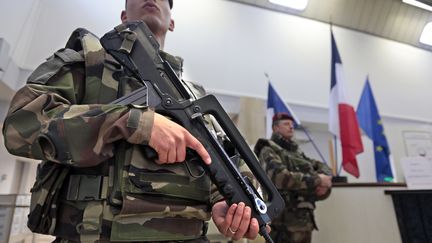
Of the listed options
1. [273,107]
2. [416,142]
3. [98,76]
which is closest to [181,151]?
[98,76]

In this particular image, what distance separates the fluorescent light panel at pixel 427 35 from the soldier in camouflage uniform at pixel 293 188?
2.80 meters

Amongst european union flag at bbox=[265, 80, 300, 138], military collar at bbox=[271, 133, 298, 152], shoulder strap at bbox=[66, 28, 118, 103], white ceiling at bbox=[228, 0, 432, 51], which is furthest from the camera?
white ceiling at bbox=[228, 0, 432, 51]

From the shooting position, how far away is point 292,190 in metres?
1.60

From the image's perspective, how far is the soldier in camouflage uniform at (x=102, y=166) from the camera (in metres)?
0.43

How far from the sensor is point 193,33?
3.23m

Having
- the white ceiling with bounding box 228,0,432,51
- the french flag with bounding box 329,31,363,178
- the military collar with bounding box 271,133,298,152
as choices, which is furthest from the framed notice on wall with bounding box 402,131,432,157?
the white ceiling with bounding box 228,0,432,51

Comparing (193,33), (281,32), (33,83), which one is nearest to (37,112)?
(33,83)

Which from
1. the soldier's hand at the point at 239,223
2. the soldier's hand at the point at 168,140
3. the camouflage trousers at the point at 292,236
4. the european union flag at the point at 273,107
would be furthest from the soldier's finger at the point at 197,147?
the european union flag at the point at 273,107

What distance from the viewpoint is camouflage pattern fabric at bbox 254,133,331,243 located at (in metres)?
1.54

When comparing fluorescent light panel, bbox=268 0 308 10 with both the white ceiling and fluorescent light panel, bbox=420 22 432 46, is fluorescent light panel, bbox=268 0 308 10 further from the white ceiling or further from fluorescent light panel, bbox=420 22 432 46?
fluorescent light panel, bbox=420 22 432 46

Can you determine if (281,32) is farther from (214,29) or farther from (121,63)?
(121,63)

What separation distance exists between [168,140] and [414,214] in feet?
5.26

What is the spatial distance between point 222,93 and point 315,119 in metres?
1.37

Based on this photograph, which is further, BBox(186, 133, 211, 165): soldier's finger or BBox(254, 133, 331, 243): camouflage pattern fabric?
BBox(254, 133, 331, 243): camouflage pattern fabric
